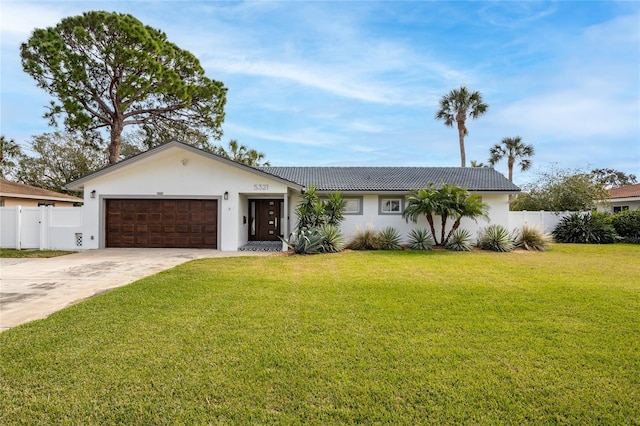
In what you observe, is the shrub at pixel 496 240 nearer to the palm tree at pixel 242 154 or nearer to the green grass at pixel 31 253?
the green grass at pixel 31 253

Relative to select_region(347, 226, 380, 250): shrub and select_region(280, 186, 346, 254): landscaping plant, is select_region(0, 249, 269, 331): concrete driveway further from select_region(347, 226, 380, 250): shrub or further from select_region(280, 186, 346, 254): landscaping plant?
select_region(347, 226, 380, 250): shrub

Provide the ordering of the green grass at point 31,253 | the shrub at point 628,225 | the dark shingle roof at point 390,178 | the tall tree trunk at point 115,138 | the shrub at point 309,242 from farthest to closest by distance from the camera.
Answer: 1. the tall tree trunk at point 115,138
2. the shrub at point 628,225
3. the dark shingle roof at point 390,178
4. the shrub at point 309,242
5. the green grass at point 31,253

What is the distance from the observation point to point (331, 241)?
1364 cm

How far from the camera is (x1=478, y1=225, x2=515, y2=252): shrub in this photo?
14.4 meters

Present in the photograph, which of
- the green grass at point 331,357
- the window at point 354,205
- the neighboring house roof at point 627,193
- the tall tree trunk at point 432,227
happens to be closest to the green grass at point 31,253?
the green grass at point 331,357

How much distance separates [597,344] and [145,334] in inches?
227

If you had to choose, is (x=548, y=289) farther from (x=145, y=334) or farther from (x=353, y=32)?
(x=353, y=32)

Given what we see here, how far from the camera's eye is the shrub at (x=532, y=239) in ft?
47.7

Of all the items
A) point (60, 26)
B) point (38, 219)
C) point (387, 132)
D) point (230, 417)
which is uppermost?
point (60, 26)

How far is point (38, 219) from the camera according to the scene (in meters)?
14.4

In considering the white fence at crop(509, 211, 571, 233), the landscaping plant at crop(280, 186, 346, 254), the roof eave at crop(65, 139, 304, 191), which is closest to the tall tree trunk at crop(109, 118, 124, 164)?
the roof eave at crop(65, 139, 304, 191)

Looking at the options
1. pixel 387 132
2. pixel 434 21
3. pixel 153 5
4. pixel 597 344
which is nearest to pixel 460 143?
pixel 387 132

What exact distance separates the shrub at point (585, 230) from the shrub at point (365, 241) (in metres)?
11.5

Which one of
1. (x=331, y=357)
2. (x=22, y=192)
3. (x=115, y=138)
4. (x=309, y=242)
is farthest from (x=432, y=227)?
(x=22, y=192)
